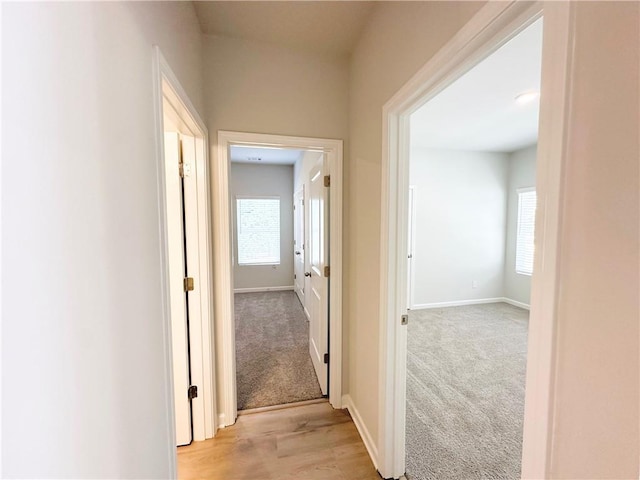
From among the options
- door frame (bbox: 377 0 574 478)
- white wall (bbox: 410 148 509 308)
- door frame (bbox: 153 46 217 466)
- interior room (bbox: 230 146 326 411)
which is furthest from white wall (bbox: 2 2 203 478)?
white wall (bbox: 410 148 509 308)

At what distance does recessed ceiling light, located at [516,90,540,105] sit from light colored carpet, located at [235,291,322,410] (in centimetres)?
325

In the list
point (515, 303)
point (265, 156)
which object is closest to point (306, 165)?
point (265, 156)

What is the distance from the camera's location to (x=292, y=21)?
160cm

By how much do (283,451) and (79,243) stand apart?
1.76 metres

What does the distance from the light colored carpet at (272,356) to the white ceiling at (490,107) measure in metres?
2.67

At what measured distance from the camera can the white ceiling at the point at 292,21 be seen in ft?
4.86

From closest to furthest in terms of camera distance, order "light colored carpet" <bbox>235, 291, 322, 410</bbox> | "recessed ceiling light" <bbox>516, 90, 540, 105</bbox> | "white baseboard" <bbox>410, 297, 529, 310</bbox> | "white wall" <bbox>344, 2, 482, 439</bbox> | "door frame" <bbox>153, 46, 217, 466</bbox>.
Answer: "white wall" <bbox>344, 2, 482, 439</bbox> → "door frame" <bbox>153, 46, 217, 466</bbox> → "light colored carpet" <bbox>235, 291, 322, 410</bbox> → "recessed ceiling light" <bbox>516, 90, 540, 105</bbox> → "white baseboard" <bbox>410, 297, 529, 310</bbox>

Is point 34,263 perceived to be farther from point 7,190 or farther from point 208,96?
point 208,96

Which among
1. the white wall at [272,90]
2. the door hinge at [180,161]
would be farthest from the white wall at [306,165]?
the door hinge at [180,161]

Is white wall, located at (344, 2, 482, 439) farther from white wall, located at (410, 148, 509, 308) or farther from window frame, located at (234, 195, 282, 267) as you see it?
window frame, located at (234, 195, 282, 267)

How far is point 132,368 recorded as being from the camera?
2.50 feet

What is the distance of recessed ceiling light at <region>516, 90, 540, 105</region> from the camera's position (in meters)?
2.41

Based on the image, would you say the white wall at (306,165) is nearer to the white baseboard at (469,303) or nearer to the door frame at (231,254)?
the door frame at (231,254)

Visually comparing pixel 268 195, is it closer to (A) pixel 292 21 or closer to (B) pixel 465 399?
(A) pixel 292 21
